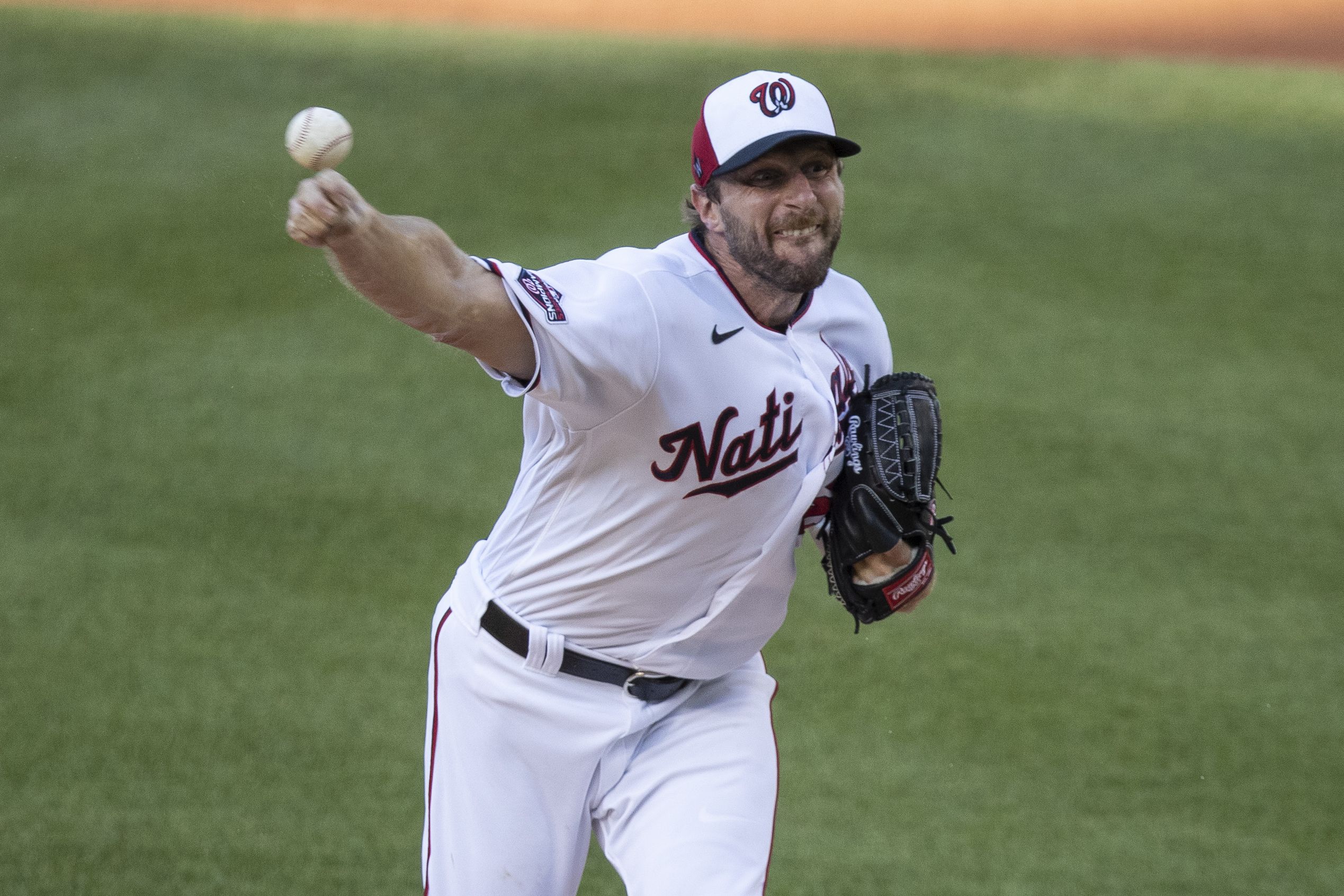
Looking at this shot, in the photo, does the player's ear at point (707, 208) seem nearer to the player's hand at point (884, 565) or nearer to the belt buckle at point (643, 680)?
the player's hand at point (884, 565)

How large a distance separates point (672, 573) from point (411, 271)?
3.46 ft

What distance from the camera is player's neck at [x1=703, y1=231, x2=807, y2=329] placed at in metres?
3.12

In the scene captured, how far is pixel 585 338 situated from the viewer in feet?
8.50

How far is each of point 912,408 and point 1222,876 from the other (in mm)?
2141

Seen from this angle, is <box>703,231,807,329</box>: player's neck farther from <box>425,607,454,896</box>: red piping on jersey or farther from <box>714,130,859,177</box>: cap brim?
<box>425,607,454,896</box>: red piping on jersey

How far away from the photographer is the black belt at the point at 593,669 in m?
3.21

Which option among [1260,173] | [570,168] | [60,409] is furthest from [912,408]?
[1260,173]

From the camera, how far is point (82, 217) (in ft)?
29.6

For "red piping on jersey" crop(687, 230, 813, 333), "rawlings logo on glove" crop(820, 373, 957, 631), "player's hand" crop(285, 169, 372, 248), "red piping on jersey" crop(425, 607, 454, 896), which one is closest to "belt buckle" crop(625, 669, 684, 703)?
"red piping on jersey" crop(425, 607, 454, 896)

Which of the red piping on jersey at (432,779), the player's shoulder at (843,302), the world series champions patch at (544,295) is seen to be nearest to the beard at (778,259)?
the player's shoulder at (843,302)

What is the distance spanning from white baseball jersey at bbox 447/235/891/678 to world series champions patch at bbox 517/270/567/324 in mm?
74

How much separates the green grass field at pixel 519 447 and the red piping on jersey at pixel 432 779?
1.11 metres

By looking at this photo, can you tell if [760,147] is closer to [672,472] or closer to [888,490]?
[672,472]

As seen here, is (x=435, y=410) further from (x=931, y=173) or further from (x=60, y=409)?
(x=931, y=173)
